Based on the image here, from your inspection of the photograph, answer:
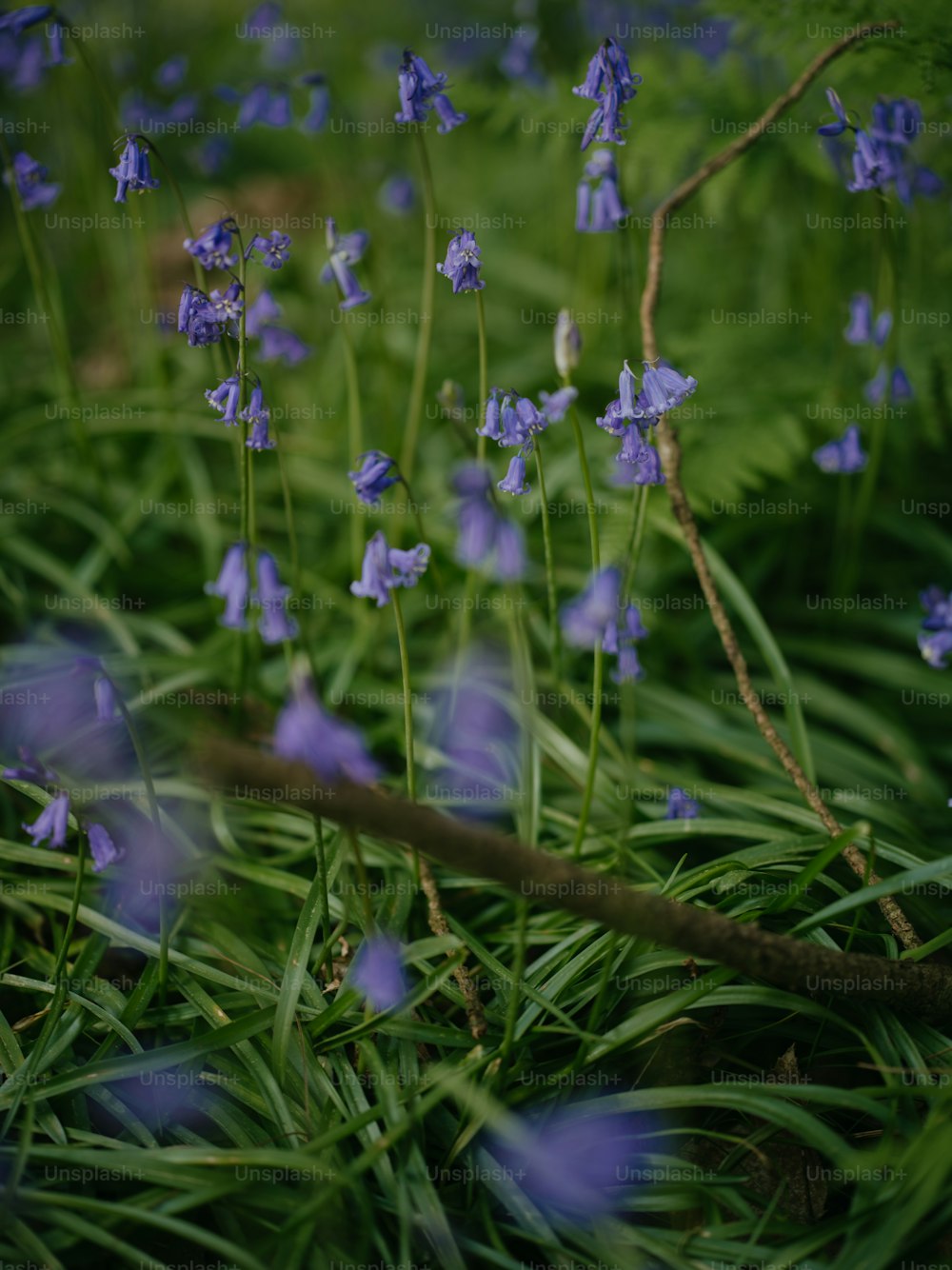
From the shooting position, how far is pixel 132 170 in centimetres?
236

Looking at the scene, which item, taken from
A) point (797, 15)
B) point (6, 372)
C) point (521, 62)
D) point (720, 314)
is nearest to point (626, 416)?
point (797, 15)

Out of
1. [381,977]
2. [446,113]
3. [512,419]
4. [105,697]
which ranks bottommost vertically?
[381,977]

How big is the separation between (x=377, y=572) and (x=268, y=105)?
8.49 ft

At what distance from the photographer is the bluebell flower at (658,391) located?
2096mm

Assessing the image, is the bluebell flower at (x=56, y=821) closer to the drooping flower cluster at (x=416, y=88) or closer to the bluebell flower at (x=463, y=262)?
the bluebell flower at (x=463, y=262)

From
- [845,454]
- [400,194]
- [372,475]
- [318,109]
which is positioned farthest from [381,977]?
[400,194]

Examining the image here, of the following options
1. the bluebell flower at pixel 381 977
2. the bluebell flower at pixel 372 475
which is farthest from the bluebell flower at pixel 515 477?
the bluebell flower at pixel 381 977

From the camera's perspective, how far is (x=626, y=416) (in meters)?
2.11

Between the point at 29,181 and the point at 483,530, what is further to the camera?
the point at 29,181

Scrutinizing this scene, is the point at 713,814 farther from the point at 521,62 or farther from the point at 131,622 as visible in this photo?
the point at 521,62

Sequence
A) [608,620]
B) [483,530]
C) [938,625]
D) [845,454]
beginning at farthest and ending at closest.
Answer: [845,454]
[938,625]
[608,620]
[483,530]

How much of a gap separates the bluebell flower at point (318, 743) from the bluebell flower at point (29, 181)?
2.38 meters

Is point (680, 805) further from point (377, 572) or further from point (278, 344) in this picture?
point (278, 344)

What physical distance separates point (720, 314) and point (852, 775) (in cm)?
224
